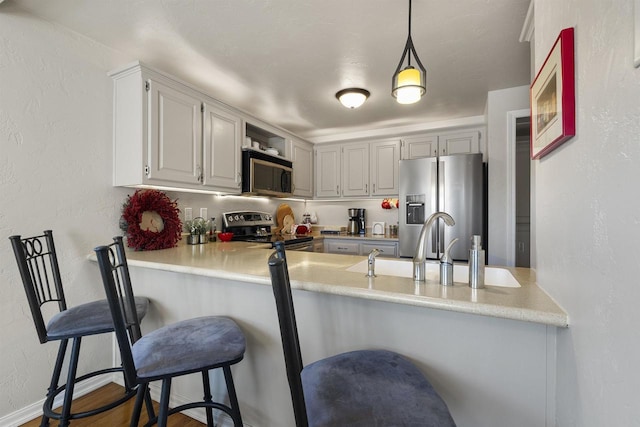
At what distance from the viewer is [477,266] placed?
104 centimetres

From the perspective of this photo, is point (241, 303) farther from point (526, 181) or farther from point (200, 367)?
point (526, 181)

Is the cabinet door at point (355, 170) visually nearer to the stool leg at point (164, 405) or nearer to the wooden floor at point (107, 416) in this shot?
the wooden floor at point (107, 416)

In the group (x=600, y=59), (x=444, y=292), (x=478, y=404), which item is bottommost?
(x=478, y=404)

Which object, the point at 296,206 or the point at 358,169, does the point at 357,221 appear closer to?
the point at 358,169

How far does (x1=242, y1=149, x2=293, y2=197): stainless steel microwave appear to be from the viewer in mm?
2973

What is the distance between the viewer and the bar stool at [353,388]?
2.41 ft

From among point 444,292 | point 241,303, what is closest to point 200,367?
point 241,303

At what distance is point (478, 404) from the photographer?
1.01m

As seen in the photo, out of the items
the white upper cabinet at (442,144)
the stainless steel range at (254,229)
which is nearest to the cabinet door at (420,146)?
the white upper cabinet at (442,144)

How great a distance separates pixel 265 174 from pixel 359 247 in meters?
1.54

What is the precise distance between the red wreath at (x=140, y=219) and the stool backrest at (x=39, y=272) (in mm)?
461

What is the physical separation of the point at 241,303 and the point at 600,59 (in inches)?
61.0

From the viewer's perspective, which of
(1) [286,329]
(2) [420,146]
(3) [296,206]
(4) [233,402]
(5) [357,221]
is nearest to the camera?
(1) [286,329]

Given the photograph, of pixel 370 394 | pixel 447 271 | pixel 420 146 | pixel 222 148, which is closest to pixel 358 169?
pixel 420 146
